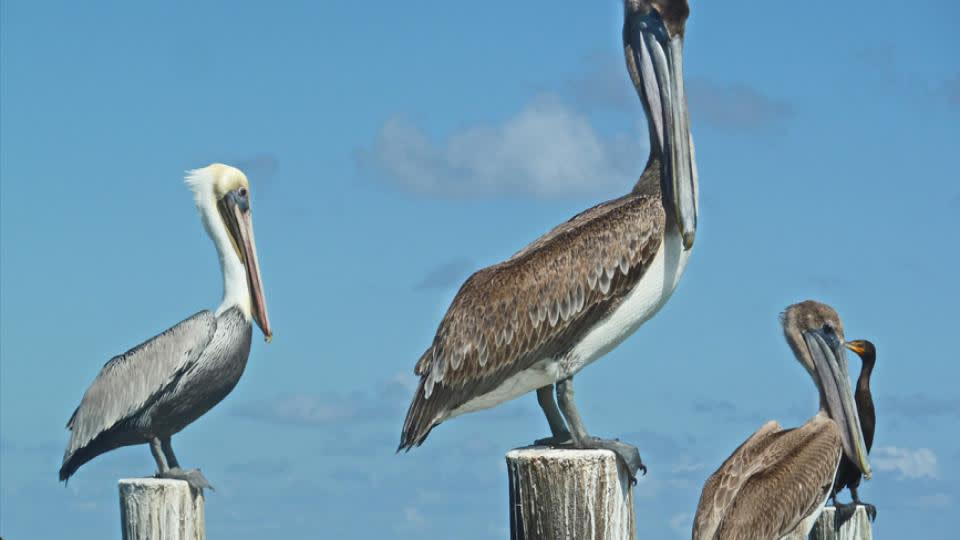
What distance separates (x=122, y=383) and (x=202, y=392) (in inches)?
22.3

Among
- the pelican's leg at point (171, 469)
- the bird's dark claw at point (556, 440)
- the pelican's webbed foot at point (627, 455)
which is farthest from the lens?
the pelican's leg at point (171, 469)

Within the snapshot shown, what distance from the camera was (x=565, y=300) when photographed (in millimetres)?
6363

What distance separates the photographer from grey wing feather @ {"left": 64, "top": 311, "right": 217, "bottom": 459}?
31.0ft

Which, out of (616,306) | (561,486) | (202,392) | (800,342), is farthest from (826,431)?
(561,486)

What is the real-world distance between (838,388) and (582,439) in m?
4.33

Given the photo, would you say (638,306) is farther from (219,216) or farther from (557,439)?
(219,216)

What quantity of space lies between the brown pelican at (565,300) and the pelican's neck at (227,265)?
3863 mm

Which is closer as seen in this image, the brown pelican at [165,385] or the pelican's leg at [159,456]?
the pelican's leg at [159,456]

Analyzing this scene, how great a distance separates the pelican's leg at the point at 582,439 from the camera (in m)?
5.47

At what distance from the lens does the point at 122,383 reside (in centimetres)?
960

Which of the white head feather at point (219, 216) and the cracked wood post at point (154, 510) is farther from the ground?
the white head feather at point (219, 216)

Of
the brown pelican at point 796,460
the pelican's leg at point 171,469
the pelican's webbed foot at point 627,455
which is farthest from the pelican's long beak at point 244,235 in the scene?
the pelican's webbed foot at point 627,455

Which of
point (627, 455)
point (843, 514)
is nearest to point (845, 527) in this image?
point (843, 514)

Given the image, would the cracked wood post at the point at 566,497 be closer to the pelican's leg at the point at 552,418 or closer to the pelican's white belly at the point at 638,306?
the pelican's leg at the point at 552,418
